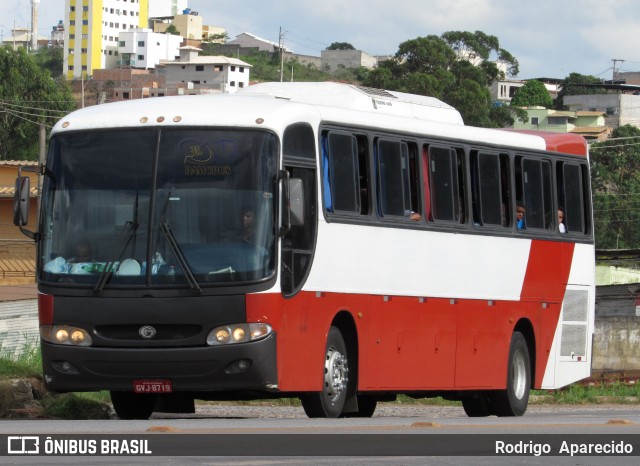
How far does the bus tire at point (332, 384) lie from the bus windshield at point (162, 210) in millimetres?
1652

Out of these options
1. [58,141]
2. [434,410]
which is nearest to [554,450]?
[58,141]

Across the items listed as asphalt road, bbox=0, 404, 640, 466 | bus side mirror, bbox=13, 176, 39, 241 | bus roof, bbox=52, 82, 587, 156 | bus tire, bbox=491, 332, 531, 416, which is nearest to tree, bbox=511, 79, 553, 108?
bus tire, bbox=491, 332, 531, 416

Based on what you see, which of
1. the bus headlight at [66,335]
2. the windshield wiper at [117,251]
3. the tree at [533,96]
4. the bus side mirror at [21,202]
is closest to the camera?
the windshield wiper at [117,251]

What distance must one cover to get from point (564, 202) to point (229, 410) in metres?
5.79

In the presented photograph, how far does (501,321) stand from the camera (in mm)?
19688

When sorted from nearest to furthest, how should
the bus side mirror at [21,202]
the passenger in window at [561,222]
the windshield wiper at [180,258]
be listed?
the windshield wiper at [180,258], the bus side mirror at [21,202], the passenger in window at [561,222]

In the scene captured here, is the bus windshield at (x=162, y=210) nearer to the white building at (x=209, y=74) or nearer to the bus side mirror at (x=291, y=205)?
the bus side mirror at (x=291, y=205)

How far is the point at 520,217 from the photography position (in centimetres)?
2009

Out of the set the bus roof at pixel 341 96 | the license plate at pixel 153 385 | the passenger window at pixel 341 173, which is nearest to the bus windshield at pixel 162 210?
the license plate at pixel 153 385

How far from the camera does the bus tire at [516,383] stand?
20109mm

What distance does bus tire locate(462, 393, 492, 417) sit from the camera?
20375mm

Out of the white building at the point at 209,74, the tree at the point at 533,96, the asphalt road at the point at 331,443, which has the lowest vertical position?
the asphalt road at the point at 331,443

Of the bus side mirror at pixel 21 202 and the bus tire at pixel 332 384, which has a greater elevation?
the bus side mirror at pixel 21 202

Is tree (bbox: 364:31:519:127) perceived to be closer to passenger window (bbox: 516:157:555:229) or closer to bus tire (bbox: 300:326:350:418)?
passenger window (bbox: 516:157:555:229)
